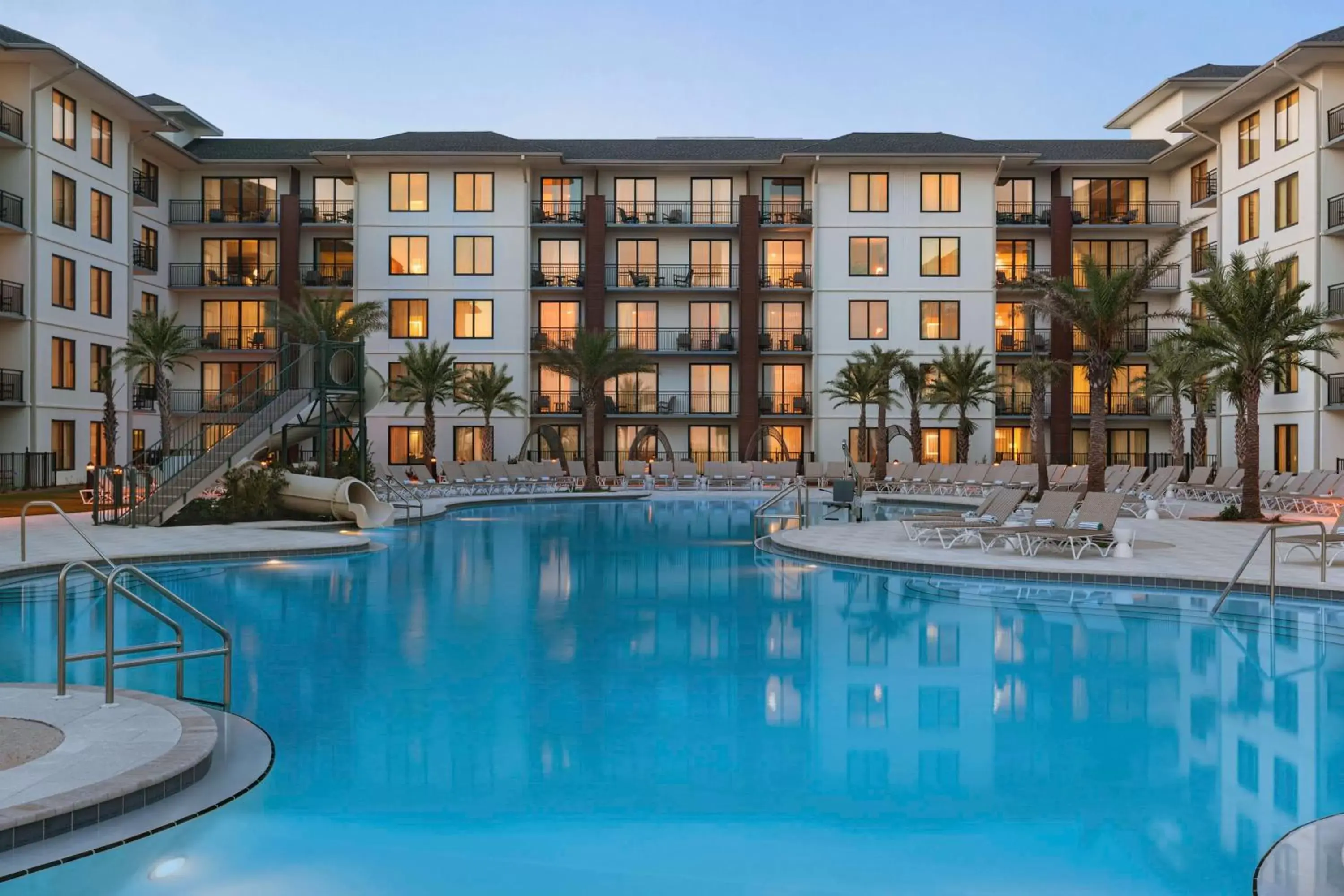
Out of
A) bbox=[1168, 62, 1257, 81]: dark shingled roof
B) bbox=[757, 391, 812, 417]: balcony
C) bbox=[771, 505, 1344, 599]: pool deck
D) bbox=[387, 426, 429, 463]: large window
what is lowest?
bbox=[771, 505, 1344, 599]: pool deck

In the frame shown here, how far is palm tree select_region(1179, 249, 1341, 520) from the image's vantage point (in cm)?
2092

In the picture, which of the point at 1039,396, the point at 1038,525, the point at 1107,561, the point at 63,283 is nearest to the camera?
the point at 1107,561

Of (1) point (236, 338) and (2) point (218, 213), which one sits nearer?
(2) point (218, 213)

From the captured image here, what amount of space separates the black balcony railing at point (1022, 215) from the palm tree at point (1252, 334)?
18.3 meters

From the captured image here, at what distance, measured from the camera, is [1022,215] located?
40.7m

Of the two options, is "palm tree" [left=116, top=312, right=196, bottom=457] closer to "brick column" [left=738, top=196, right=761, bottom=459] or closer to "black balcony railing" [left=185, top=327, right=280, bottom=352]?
"black balcony railing" [left=185, top=327, right=280, bottom=352]

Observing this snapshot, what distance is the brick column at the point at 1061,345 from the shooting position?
39.4 metres

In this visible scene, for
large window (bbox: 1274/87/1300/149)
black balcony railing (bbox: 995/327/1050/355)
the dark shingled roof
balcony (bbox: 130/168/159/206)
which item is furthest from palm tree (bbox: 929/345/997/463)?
balcony (bbox: 130/168/159/206)

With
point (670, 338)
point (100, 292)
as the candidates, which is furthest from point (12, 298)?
point (670, 338)

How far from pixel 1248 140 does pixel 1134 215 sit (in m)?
7.65

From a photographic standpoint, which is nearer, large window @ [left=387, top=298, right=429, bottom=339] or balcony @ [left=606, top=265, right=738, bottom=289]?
large window @ [left=387, top=298, right=429, bottom=339]

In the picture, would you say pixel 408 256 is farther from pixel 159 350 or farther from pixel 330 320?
pixel 159 350

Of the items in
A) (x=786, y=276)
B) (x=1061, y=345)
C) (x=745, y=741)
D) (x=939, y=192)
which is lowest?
(x=745, y=741)

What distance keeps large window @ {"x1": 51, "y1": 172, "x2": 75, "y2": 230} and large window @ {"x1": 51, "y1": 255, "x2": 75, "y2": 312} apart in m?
1.02
